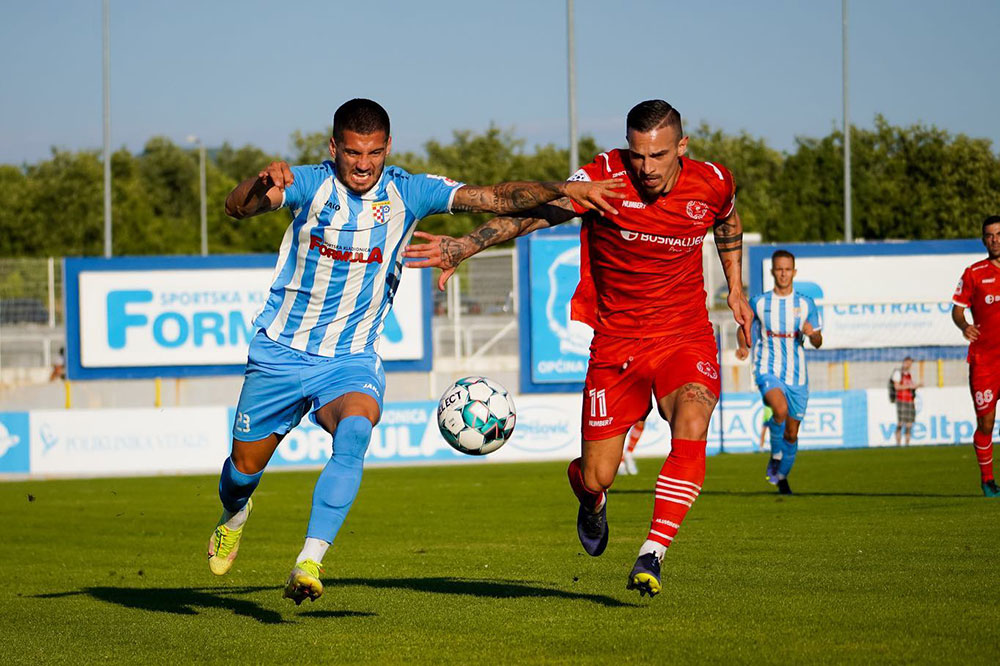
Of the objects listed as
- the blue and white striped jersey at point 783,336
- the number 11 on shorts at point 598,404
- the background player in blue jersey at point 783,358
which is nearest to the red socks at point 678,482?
the number 11 on shorts at point 598,404

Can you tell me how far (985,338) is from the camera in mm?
14086

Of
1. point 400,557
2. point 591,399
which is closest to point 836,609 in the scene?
point 591,399

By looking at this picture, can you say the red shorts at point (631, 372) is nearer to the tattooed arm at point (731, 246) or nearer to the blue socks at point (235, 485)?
the tattooed arm at point (731, 246)

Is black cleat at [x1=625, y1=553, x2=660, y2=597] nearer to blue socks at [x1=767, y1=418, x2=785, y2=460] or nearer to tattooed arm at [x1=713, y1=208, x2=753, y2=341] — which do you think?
tattooed arm at [x1=713, y1=208, x2=753, y2=341]

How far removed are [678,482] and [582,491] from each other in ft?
3.10

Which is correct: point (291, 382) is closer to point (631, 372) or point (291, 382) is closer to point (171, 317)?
point (631, 372)

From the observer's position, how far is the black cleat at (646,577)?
6.84 metres

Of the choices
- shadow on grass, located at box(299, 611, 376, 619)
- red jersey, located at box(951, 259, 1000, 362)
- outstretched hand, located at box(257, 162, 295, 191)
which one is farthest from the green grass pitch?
outstretched hand, located at box(257, 162, 295, 191)

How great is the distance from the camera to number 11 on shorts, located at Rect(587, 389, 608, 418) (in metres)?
7.91

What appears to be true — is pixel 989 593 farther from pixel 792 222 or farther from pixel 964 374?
pixel 792 222

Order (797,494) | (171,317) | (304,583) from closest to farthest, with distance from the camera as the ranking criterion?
1. (304,583)
2. (797,494)
3. (171,317)

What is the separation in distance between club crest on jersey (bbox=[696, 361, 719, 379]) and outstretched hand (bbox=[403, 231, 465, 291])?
1.49 m

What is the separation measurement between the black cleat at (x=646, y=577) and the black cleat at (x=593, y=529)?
52.0 inches

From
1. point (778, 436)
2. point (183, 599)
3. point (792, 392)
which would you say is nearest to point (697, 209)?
point (183, 599)
